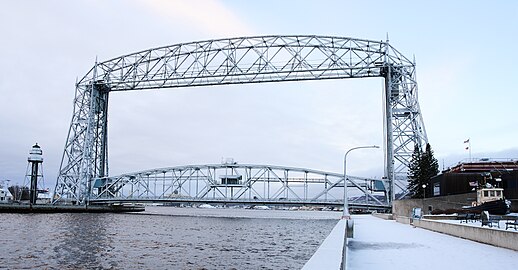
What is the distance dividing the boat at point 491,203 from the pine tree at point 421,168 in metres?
25.6

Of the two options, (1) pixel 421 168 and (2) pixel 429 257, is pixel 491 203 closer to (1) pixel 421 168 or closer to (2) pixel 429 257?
(2) pixel 429 257

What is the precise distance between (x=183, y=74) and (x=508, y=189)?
4865 cm

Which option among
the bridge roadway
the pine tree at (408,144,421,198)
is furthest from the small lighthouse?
the pine tree at (408,144,421,198)

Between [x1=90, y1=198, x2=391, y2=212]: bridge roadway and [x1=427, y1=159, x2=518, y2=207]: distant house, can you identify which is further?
[x1=90, y1=198, x2=391, y2=212]: bridge roadway

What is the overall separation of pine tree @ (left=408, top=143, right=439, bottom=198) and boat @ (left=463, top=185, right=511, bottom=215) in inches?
1008

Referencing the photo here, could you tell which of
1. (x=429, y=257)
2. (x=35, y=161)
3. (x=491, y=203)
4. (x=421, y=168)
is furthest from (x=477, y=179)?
(x=35, y=161)

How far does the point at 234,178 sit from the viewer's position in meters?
90.4

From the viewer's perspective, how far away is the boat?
107 feet

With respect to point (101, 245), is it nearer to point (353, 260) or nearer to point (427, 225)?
point (353, 260)

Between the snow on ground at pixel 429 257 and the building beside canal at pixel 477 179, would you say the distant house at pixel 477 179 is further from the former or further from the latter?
the snow on ground at pixel 429 257

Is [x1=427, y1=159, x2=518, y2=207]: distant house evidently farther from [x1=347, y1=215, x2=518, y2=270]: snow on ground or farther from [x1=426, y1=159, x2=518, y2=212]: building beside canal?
[x1=347, y1=215, x2=518, y2=270]: snow on ground

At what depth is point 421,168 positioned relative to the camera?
66.1 meters

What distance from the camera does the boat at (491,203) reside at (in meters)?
32.6

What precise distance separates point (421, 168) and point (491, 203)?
3305cm
